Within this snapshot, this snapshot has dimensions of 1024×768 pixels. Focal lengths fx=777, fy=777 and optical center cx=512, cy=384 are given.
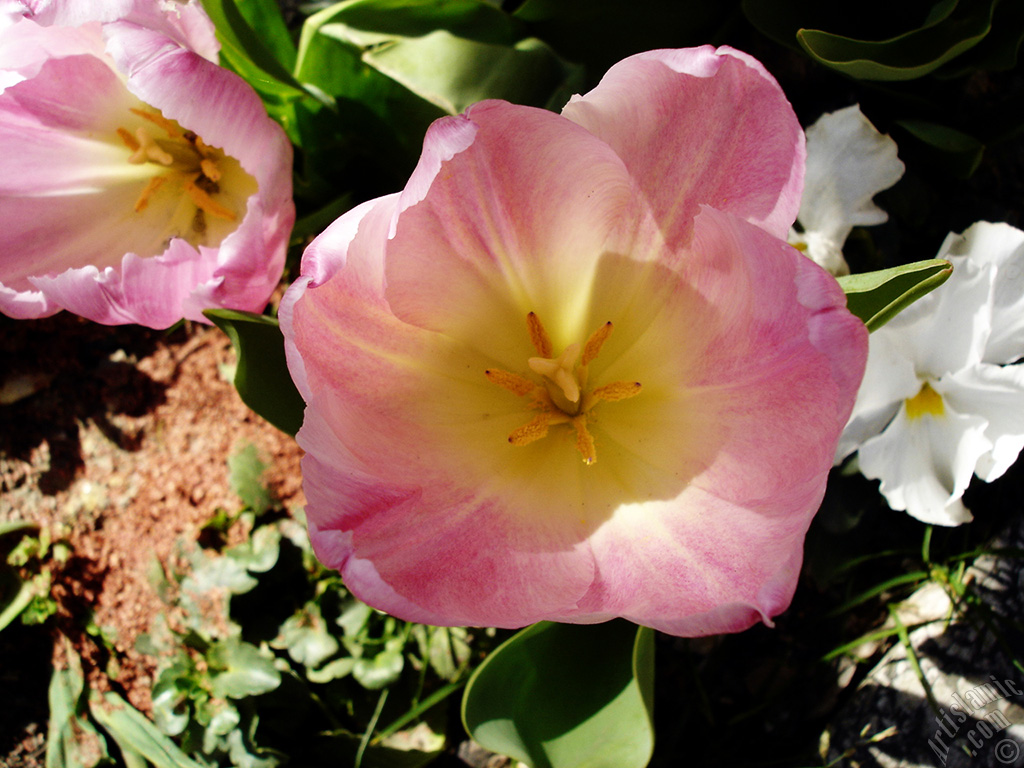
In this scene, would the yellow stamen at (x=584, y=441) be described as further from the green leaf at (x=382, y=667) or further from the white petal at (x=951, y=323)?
the green leaf at (x=382, y=667)

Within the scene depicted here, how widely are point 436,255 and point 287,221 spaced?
23cm

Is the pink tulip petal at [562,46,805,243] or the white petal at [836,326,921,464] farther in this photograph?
the white petal at [836,326,921,464]

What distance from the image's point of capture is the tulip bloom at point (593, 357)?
0.57 meters

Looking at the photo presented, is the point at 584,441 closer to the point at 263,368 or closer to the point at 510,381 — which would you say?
the point at 510,381

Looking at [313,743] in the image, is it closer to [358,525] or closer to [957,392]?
[358,525]

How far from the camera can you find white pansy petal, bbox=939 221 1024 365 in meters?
0.78

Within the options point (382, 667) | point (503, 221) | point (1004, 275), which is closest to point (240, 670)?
point (382, 667)

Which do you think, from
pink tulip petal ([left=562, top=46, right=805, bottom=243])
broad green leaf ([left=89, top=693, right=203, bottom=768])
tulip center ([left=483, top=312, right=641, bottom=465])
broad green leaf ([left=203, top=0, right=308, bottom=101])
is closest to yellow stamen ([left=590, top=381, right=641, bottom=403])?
tulip center ([left=483, top=312, right=641, bottom=465])

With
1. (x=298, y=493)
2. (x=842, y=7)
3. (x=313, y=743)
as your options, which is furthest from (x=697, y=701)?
(x=842, y=7)

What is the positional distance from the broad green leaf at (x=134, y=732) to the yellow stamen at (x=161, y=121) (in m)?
0.83

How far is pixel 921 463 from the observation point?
84 cm

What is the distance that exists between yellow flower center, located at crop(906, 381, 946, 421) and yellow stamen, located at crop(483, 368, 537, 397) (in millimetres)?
431

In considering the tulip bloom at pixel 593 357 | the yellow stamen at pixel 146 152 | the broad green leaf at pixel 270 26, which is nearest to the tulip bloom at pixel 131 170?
the yellow stamen at pixel 146 152

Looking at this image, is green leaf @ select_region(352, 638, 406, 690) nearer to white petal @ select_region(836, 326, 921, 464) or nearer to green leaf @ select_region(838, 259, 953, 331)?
white petal @ select_region(836, 326, 921, 464)
